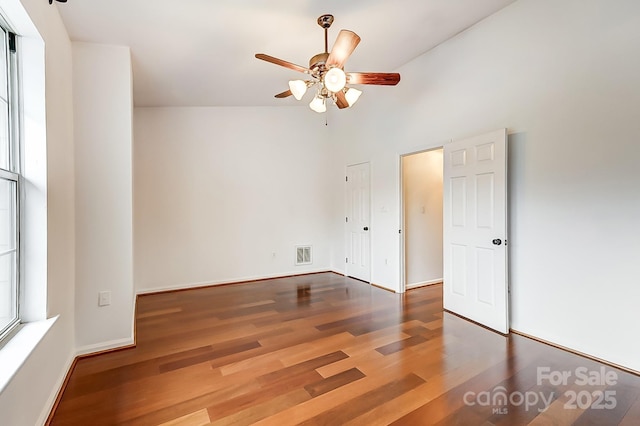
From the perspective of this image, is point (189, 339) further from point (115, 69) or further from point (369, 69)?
point (369, 69)

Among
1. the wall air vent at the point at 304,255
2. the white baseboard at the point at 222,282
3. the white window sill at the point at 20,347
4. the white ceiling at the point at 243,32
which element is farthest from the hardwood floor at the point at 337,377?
the white ceiling at the point at 243,32

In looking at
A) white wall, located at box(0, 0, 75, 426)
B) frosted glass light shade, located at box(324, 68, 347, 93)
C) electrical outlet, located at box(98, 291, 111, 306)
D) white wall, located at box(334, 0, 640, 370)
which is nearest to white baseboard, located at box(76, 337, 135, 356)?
white wall, located at box(0, 0, 75, 426)

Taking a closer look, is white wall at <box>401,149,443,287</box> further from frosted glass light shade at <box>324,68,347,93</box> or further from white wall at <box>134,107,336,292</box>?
frosted glass light shade at <box>324,68,347,93</box>

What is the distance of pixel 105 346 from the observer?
269 centimetres

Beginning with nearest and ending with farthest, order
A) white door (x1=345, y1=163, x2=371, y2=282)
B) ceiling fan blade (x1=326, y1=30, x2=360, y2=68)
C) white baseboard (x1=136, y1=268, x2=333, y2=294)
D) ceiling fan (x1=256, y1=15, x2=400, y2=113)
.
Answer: ceiling fan blade (x1=326, y1=30, x2=360, y2=68) < ceiling fan (x1=256, y1=15, x2=400, y2=113) < white baseboard (x1=136, y1=268, x2=333, y2=294) < white door (x1=345, y1=163, x2=371, y2=282)

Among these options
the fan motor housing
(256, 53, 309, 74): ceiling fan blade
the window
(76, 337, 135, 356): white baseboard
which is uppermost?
the fan motor housing

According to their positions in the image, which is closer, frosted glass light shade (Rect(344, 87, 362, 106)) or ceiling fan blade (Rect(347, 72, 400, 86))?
ceiling fan blade (Rect(347, 72, 400, 86))

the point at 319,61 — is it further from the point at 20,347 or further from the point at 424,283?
the point at 424,283

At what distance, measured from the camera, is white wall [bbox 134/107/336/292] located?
4.57m

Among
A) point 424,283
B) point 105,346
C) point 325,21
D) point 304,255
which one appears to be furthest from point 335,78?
point 304,255

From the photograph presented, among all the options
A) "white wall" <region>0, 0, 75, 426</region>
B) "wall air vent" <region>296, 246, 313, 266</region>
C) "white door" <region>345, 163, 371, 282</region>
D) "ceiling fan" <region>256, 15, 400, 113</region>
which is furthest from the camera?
"wall air vent" <region>296, 246, 313, 266</region>

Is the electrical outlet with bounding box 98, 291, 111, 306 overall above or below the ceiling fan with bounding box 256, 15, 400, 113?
below

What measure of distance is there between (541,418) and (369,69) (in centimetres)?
382

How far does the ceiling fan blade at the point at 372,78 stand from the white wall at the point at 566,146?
1.33 meters
